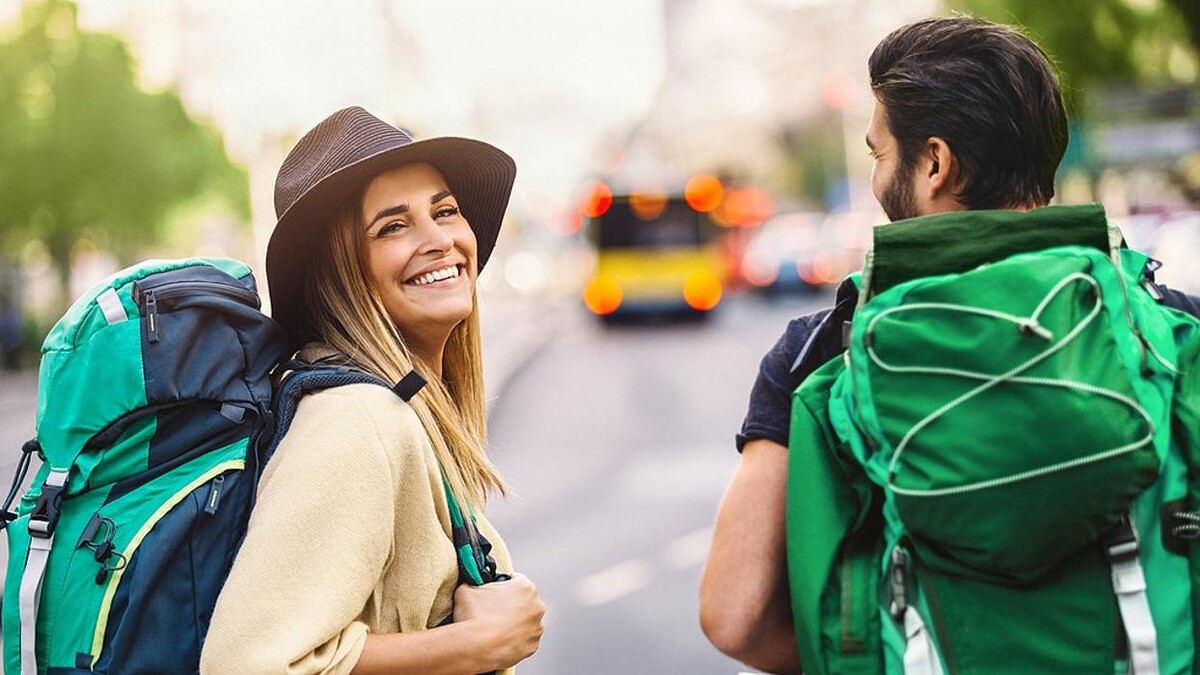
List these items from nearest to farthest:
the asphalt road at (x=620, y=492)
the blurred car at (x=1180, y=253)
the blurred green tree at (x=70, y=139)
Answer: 1. the asphalt road at (x=620, y=492)
2. the blurred car at (x=1180, y=253)
3. the blurred green tree at (x=70, y=139)

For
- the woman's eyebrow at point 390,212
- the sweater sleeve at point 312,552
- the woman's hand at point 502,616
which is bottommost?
the woman's hand at point 502,616

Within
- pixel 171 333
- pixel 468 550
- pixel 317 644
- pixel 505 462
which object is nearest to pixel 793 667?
pixel 468 550

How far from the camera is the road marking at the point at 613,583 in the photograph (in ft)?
24.7

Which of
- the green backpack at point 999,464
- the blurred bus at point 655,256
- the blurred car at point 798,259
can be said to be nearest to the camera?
the green backpack at point 999,464

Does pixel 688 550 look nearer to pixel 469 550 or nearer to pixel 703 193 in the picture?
pixel 469 550

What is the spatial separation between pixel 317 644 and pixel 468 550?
1.03ft

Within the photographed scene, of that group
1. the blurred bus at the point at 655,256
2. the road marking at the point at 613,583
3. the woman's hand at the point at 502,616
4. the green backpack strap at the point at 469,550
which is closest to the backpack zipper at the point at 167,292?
the green backpack strap at the point at 469,550

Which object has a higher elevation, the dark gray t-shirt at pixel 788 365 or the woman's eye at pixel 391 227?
the woman's eye at pixel 391 227

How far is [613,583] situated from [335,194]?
585cm

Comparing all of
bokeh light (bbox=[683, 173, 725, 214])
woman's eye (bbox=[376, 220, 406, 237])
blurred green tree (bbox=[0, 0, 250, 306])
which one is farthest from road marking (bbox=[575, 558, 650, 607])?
blurred green tree (bbox=[0, 0, 250, 306])

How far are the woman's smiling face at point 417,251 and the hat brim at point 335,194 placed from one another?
34mm

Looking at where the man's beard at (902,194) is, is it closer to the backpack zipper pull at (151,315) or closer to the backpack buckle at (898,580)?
the backpack buckle at (898,580)

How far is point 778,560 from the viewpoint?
6.57ft

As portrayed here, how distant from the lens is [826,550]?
1888mm
